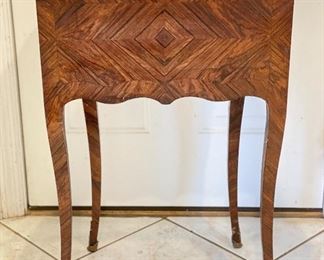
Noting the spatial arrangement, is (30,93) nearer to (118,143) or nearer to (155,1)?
(118,143)

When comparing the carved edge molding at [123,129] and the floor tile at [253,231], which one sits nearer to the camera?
the floor tile at [253,231]

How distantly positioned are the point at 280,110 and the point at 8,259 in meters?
0.86

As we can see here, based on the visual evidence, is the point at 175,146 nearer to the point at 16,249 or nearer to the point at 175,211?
the point at 175,211

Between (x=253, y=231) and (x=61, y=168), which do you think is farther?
(x=253, y=231)

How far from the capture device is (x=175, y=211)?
163cm

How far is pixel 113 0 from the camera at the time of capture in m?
0.94

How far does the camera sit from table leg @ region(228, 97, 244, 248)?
1.36m

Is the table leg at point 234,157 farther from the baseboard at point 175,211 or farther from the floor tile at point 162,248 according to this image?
the baseboard at point 175,211

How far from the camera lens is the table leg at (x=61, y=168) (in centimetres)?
104

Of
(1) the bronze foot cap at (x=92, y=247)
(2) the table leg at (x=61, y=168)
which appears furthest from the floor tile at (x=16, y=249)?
(2) the table leg at (x=61, y=168)

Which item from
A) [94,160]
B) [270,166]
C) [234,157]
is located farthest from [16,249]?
[270,166]

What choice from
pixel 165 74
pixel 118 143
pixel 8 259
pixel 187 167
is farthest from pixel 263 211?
pixel 8 259

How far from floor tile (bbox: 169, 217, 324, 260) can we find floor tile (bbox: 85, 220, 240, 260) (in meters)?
0.04

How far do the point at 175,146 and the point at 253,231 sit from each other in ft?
1.18
